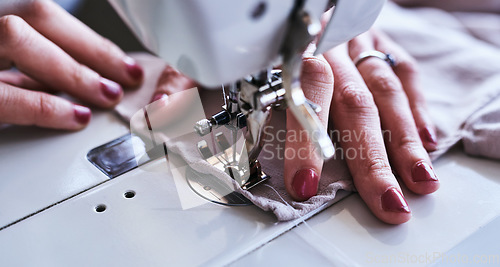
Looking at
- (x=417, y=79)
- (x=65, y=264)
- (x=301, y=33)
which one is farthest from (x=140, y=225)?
(x=417, y=79)

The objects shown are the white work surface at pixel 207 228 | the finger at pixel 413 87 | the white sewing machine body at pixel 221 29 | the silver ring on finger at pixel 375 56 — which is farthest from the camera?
the silver ring on finger at pixel 375 56

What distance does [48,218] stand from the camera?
2.04 ft

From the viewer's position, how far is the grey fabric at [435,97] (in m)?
0.66

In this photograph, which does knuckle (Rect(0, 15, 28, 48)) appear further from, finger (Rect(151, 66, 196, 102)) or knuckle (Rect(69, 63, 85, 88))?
finger (Rect(151, 66, 196, 102))

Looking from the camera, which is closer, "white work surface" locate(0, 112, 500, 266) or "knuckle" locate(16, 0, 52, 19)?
"white work surface" locate(0, 112, 500, 266)

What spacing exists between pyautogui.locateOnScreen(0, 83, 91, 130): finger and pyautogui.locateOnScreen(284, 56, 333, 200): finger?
1.30 feet

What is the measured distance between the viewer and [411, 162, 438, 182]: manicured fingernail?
0.66 meters

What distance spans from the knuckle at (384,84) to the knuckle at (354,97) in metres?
0.06

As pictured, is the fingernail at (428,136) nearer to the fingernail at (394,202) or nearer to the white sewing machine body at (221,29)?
the fingernail at (394,202)

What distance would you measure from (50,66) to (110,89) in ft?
0.37

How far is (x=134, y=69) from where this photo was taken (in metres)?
0.92

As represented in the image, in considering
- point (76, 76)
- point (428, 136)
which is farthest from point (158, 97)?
point (428, 136)

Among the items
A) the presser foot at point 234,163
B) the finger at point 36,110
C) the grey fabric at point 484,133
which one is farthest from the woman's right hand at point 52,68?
the grey fabric at point 484,133

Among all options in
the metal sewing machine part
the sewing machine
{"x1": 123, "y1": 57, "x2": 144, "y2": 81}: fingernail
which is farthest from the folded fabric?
{"x1": 123, "y1": 57, "x2": 144, "y2": 81}: fingernail
